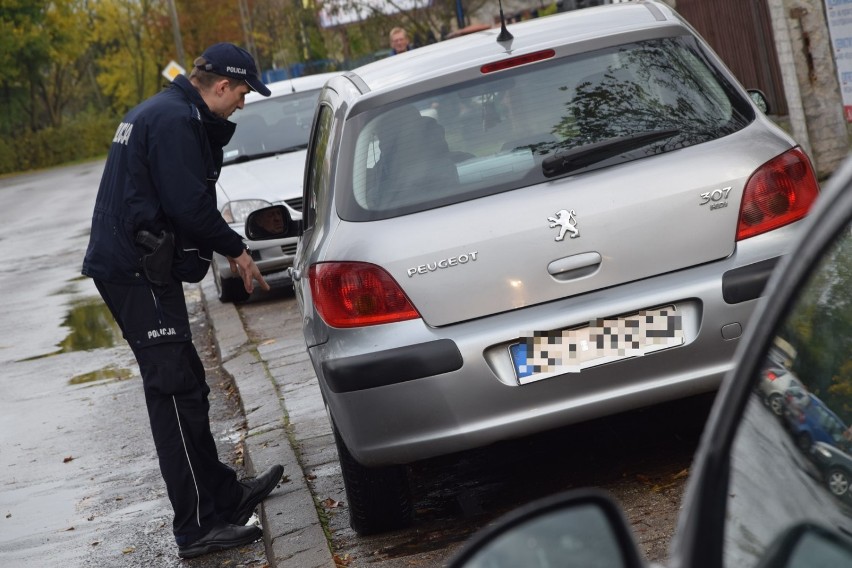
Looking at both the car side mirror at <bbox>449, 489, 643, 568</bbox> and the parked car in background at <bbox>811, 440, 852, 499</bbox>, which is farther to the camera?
the car side mirror at <bbox>449, 489, 643, 568</bbox>

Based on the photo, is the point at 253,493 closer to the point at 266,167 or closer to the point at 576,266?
the point at 576,266

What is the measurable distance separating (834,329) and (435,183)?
307 centimetres

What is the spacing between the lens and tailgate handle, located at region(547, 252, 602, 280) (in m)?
4.47

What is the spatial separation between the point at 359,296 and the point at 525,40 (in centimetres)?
119

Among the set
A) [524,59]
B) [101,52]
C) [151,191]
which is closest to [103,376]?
[151,191]

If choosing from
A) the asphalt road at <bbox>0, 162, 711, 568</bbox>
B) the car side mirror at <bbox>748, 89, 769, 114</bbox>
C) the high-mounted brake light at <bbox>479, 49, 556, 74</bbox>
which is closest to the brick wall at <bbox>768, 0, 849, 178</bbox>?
the asphalt road at <bbox>0, 162, 711, 568</bbox>

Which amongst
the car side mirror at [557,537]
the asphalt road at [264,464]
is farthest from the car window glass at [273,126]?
the car side mirror at [557,537]

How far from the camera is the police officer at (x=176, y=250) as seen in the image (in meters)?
5.25

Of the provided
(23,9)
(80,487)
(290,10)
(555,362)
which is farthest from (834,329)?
(23,9)

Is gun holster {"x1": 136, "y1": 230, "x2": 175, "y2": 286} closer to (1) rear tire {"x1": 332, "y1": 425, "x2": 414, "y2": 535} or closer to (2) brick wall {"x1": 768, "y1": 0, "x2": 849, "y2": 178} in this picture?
(1) rear tire {"x1": 332, "y1": 425, "x2": 414, "y2": 535}

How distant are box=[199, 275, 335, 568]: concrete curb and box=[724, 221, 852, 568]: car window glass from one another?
3.20 meters

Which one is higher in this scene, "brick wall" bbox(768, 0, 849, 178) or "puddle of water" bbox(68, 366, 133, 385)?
"brick wall" bbox(768, 0, 849, 178)

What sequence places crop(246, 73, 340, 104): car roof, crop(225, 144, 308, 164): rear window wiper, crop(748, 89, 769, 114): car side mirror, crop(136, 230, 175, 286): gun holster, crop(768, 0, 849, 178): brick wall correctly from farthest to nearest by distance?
crop(246, 73, 340, 104): car roof
crop(225, 144, 308, 164): rear window wiper
crop(768, 0, 849, 178): brick wall
crop(748, 89, 769, 114): car side mirror
crop(136, 230, 175, 286): gun holster

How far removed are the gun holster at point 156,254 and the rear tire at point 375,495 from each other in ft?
2.97
